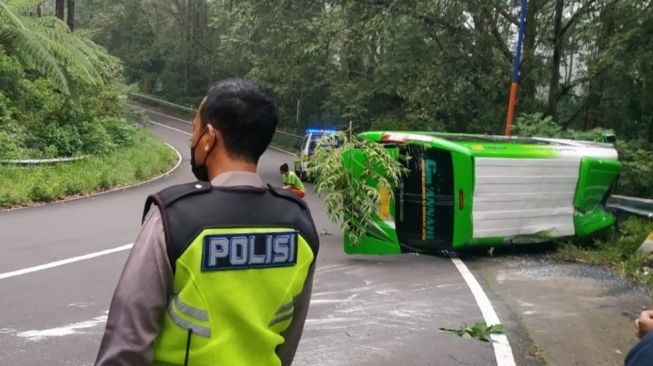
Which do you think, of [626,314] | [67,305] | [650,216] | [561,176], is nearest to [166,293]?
[67,305]

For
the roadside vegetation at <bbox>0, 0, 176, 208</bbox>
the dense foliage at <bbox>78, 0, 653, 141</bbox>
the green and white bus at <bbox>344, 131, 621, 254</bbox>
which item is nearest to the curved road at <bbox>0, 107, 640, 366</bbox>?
the green and white bus at <bbox>344, 131, 621, 254</bbox>

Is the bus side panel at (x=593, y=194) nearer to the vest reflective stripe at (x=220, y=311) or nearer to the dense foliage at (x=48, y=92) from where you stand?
the vest reflective stripe at (x=220, y=311)

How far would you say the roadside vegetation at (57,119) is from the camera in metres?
14.1

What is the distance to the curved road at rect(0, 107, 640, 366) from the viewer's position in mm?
4949

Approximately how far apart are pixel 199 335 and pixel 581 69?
63.2 ft

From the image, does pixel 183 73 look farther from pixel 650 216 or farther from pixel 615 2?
pixel 650 216

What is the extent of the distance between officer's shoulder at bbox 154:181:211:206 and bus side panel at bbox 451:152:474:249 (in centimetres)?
701

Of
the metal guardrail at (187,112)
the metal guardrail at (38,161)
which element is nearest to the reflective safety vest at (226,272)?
the metal guardrail at (38,161)

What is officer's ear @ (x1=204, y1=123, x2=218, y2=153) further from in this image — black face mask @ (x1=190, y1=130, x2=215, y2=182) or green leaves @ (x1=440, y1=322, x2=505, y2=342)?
green leaves @ (x1=440, y1=322, x2=505, y2=342)

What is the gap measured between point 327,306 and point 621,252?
4.99 meters

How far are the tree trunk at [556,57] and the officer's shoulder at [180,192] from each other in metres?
16.9

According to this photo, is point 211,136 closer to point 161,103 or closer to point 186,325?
point 186,325

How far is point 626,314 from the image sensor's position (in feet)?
20.7

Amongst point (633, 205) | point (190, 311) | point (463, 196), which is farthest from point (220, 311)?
point (633, 205)
